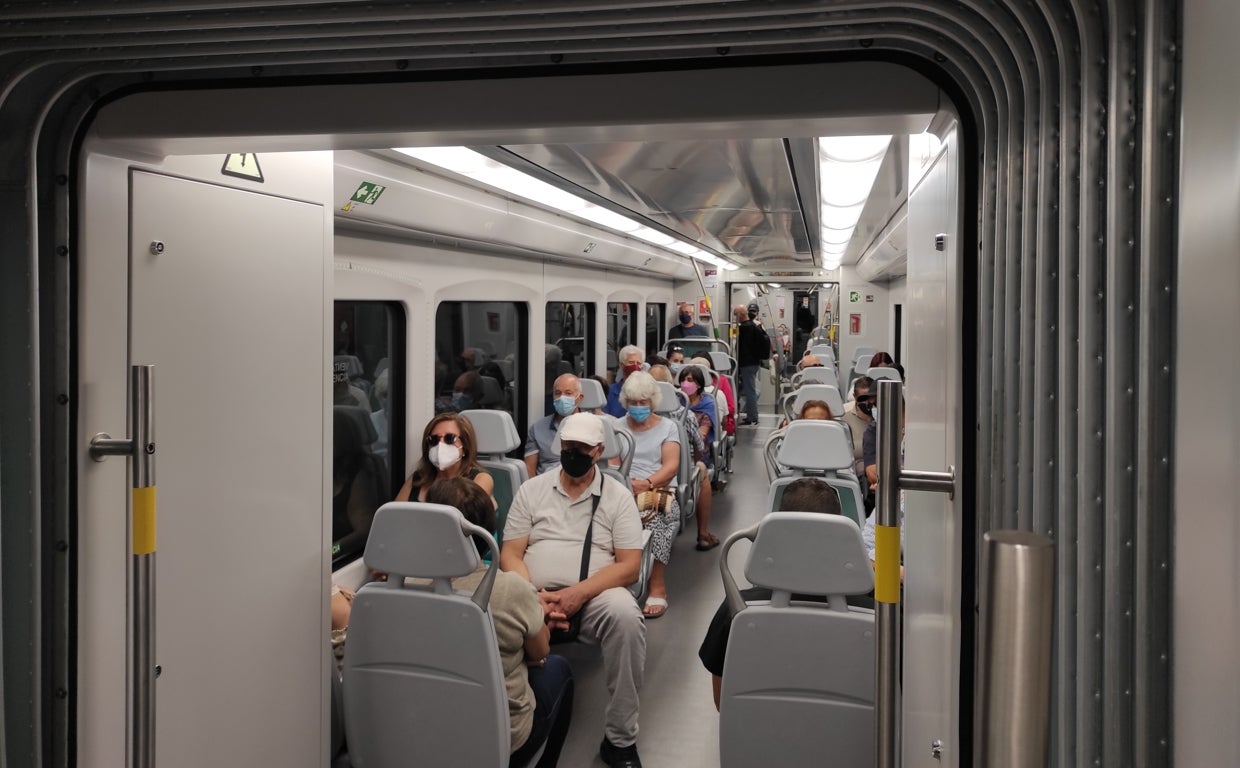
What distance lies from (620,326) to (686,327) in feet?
10.8

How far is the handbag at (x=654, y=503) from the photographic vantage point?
19.9 feet

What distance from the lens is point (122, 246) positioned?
2334mm

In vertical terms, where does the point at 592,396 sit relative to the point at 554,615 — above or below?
above

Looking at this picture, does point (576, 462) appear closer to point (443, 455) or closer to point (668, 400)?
point (443, 455)

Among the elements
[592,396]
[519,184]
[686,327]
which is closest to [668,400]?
[592,396]

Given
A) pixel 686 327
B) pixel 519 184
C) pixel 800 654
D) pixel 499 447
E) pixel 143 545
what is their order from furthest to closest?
pixel 686 327 → pixel 499 447 → pixel 519 184 → pixel 800 654 → pixel 143 545

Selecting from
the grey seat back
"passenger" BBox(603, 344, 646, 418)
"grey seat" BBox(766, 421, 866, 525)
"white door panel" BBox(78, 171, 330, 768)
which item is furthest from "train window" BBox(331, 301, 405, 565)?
"passenger" BBox(603, 344, 646, 418)

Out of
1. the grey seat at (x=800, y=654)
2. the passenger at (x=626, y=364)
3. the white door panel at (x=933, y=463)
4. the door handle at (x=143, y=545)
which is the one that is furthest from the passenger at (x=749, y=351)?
the door handle at (x=143, y=545)

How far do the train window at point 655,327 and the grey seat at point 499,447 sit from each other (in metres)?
8.21

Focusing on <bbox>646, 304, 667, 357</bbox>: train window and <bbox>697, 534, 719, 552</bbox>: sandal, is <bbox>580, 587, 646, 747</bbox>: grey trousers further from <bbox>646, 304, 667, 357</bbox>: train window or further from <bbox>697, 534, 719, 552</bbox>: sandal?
<bbox>646, 304, 667, 357</bbox>: train window

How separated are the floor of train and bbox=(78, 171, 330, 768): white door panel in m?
1.53

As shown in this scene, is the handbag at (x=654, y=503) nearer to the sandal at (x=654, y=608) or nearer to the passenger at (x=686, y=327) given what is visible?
the sandal at (x=654, y=608)

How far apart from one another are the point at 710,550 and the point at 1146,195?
676cm

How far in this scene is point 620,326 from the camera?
11742 mm
